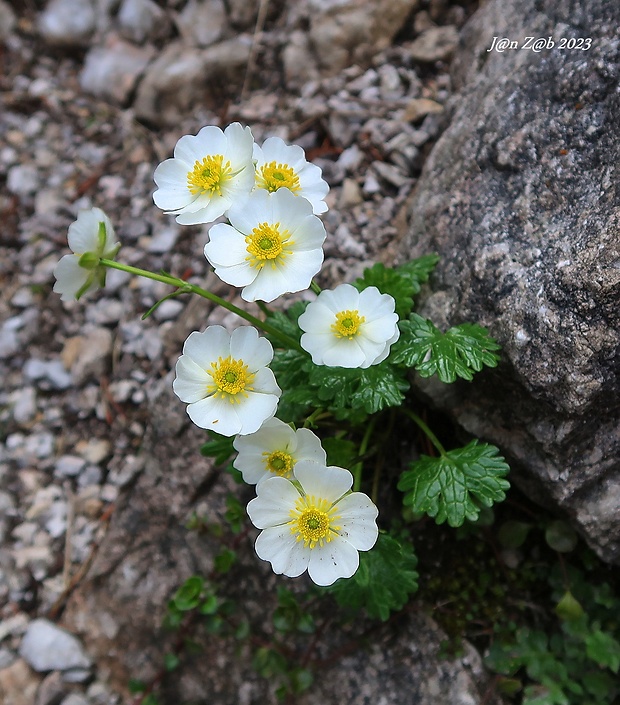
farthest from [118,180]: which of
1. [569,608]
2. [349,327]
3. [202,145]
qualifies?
[569,608]

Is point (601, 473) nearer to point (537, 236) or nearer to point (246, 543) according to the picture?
point (537, 236)

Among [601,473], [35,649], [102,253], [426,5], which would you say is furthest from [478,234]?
[35,649]

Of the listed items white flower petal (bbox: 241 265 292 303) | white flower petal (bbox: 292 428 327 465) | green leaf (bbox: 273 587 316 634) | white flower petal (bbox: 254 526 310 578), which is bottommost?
green leaf (bbox: 273 587 316 634)

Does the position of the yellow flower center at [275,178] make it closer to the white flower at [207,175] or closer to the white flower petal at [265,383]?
the white flower at [207,175]

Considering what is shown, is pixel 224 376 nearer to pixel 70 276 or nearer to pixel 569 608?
pixel 70 276

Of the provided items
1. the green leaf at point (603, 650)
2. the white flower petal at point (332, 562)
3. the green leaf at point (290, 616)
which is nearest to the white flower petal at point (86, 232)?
the white flower petal at point (332, 562)

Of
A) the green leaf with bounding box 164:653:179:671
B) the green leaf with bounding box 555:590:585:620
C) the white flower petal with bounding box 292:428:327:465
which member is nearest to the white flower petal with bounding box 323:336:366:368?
the white flower petal with bounding box 292:428:327:465

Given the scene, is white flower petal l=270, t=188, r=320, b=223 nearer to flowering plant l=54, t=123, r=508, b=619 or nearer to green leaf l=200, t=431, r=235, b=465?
flowering plant l=54, t=123, r=508, b=619
